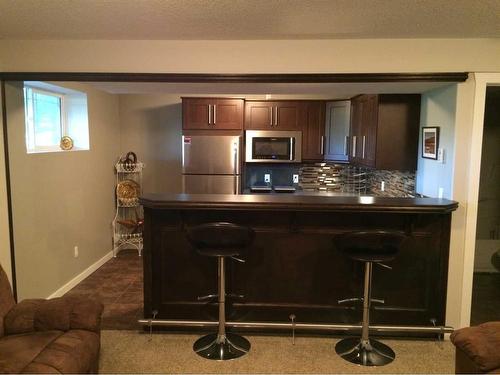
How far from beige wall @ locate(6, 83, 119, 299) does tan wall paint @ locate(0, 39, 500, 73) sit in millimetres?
435

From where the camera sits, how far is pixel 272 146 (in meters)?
5.27

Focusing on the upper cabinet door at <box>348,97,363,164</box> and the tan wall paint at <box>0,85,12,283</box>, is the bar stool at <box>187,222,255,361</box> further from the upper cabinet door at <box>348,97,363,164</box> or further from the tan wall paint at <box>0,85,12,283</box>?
the upper cabinet door at <box>348,97,363,164</box>

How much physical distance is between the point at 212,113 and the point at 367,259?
3210 millimetres

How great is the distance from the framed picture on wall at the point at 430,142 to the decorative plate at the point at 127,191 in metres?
3.68

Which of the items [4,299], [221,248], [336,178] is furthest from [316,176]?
[4,299]

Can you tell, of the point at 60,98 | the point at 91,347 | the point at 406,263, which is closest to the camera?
the point at 91,347

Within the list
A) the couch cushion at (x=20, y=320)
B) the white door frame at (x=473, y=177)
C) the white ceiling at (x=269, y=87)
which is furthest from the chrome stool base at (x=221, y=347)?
the white ceiling at (x=269, y=87)

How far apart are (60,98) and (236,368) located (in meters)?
3.43

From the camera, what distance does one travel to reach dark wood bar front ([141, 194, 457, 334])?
10.1 ft

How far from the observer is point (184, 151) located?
5133 millimetres

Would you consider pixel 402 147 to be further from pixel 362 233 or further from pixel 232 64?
A: pixel 232 64

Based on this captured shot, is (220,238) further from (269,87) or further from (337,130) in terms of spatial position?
(337,130)

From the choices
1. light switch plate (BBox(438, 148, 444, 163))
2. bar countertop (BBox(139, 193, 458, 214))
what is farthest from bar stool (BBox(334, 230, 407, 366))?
light switch plate (BBox(438, 148, 444, 163))

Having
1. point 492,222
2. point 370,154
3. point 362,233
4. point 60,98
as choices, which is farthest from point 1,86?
point 492,222
